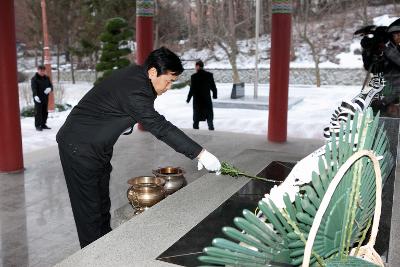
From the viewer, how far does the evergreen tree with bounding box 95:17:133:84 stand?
52.3ft

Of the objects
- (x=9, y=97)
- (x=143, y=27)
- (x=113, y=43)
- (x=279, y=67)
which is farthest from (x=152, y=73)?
(x=113, y=43)

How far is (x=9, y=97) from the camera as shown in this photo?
570 cm

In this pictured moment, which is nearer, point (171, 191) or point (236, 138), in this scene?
point (171, 191)

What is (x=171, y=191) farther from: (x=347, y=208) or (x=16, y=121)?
(x=16, y=121)

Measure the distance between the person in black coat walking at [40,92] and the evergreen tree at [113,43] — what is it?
20.9ft

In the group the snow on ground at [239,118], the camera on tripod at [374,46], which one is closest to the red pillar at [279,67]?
the snow on ground at [239,118]

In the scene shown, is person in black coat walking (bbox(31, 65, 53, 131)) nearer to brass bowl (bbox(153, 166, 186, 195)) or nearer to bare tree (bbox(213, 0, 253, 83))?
brass bowl (bbox(153, 166, 186, 195))

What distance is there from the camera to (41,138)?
8.71 metres

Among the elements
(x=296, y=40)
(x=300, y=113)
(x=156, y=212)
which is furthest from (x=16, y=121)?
(x=296, y=40)

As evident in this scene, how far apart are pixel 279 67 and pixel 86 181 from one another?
5.47 meters

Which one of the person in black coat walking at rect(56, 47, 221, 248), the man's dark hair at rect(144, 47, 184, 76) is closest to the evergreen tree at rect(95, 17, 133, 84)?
the person in black coat walking at rect(56, 47, 221, 248)

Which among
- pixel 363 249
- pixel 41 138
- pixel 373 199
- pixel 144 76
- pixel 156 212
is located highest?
pixel 144 76

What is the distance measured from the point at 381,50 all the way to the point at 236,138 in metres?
3.98

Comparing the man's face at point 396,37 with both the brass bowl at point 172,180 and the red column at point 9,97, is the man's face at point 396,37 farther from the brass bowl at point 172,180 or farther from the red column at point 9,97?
the red column at point 9,97
